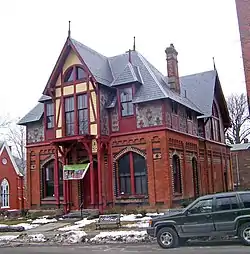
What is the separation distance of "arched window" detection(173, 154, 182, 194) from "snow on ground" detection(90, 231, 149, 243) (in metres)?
10.0

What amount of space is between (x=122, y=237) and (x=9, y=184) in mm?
29032

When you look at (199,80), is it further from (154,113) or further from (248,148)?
(248,148)

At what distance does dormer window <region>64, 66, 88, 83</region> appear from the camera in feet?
90.2

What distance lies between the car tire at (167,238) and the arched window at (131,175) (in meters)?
11.5

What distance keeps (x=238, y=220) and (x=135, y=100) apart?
13.9 metres

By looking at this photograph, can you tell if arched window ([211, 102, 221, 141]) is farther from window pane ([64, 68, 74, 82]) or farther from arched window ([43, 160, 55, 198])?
arched window ([43, 160, 55, 198])

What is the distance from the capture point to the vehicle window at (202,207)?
44.2 ft

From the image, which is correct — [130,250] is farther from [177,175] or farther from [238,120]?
[238,120]

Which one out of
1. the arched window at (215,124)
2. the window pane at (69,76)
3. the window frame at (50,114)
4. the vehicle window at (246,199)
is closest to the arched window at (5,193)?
the window frame at (50,114)

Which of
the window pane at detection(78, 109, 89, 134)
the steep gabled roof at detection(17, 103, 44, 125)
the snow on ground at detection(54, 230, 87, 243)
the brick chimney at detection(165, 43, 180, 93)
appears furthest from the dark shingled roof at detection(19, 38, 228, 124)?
the snow on ground at detection(54, 230, 87, 243)

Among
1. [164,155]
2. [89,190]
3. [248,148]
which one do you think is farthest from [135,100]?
[248,148]

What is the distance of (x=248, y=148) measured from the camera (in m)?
49.4

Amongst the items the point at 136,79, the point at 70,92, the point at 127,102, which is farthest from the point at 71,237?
the point at 70,92

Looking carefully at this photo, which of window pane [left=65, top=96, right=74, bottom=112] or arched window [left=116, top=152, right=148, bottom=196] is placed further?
window pane [left=65, top=96, right=74, bottom=112]
